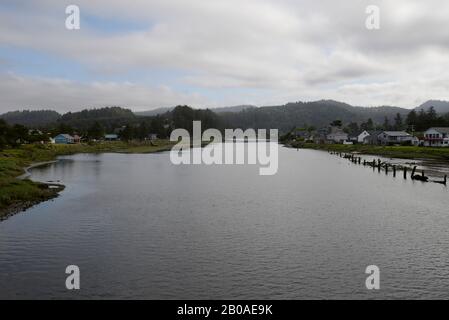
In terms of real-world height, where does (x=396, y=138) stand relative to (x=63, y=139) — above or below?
below

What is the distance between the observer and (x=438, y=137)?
11106 centimetres

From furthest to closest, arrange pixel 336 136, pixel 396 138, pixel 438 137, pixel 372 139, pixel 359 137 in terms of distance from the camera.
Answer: pixel 336 136 < pixel 359 137 < pixel 372 139 < pixel 396 138 < pixel 438 137

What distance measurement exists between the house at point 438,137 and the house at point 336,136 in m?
55.6

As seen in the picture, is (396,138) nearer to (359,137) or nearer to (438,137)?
(438,137)

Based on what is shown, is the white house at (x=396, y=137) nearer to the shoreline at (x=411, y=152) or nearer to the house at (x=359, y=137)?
the shoreline at (x=411, y=152)

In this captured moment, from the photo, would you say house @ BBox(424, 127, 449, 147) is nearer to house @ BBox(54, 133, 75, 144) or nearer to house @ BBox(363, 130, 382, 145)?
house @ BBox(363, 130, 382, 145)

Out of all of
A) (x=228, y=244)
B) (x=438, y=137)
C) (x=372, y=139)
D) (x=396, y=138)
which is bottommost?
(x=228, y=244)

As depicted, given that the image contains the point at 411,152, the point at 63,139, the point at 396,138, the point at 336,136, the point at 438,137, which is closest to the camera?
the point at 411,152

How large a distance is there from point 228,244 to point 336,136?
15872 cm

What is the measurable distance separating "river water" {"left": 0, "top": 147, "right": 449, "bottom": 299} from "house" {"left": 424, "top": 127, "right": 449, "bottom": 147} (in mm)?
72848

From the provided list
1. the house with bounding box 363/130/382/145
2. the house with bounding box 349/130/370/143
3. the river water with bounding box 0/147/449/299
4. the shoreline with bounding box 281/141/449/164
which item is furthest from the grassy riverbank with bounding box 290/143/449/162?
the river water with bounding box 0/147/449/299

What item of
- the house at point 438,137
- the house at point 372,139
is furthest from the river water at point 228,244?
the house at point 372,139

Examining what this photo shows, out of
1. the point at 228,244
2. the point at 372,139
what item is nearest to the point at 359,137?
the point at 372,139
